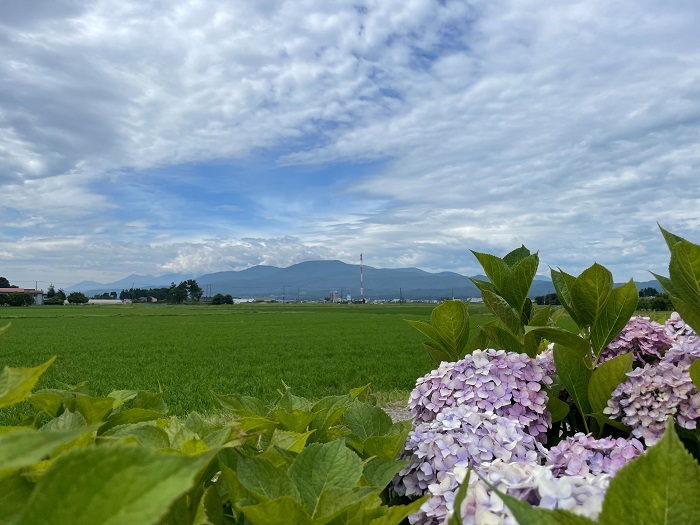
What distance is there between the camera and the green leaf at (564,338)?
1745 millimetres

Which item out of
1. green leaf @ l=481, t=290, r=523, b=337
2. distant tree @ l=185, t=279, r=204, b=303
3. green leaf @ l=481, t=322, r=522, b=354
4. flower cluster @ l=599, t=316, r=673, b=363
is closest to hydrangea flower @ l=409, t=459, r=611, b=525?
green leaf @ l=481, t=290, r=523, b=337

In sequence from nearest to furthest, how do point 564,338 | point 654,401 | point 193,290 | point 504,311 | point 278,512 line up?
point 278,512 → point 654,401 → point 564,338 → point 504,311 → point 193,290

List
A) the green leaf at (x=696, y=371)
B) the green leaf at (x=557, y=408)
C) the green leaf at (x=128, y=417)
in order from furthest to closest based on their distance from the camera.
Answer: the green leaf at (x=557, y=408) → the green leaf at (x=696, y=371) → the green leaf at (x=128, y=417)

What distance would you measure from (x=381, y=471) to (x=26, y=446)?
755mm

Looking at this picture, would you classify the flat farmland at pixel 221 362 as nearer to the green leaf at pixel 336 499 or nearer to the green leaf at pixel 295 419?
the green leaf at pixel 295 419

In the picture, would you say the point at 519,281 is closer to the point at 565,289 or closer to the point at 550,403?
the point at 565,289

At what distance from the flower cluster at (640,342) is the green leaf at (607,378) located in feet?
1.21

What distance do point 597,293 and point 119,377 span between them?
14.7 meters

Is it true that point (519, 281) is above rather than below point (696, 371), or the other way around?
above

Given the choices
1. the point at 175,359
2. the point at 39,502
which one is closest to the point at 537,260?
the point at 39,502

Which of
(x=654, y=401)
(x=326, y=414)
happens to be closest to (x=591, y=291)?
(x=654, y=401)

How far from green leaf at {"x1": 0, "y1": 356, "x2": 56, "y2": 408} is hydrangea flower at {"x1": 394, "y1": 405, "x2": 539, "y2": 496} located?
0.84 meters

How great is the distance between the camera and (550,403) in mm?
1921

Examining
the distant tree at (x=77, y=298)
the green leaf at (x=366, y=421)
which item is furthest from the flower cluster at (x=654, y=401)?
the distant tree at (x=77, y=298)
